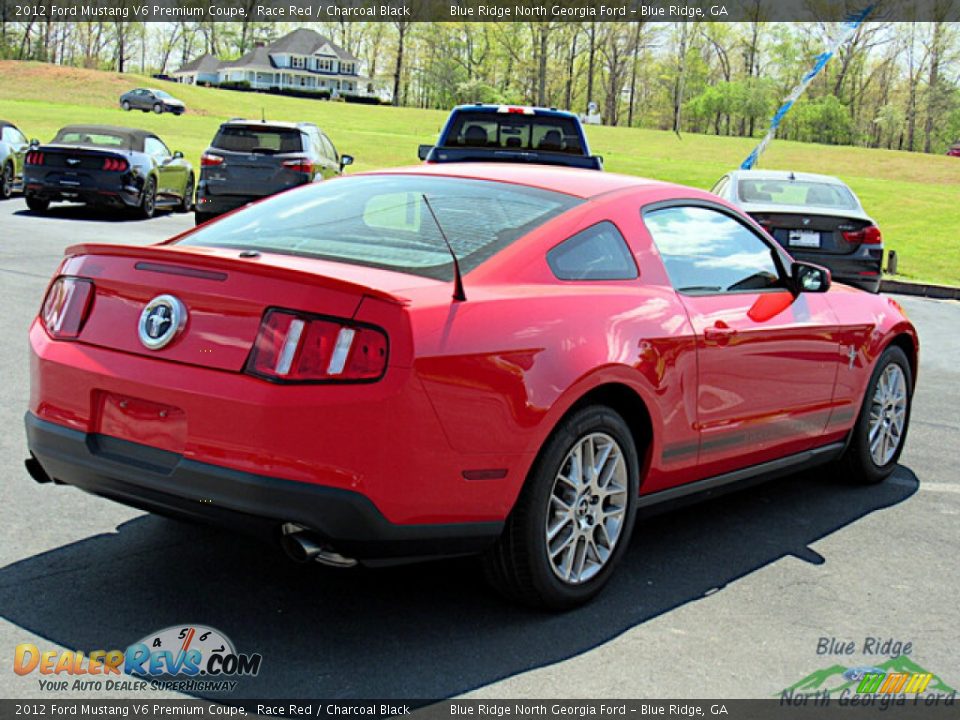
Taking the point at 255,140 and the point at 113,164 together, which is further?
the point at 113,164

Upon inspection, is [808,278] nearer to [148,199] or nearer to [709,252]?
[709,252]

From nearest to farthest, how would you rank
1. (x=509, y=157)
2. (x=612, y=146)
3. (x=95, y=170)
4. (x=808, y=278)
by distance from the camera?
(x=808, y=278), (x=509, y=157), (x=95, y=170), (x=612, y=146)

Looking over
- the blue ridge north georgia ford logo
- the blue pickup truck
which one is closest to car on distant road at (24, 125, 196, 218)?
the blue pickup truck

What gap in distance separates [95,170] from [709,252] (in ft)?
52.5

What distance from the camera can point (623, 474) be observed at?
14.7ft

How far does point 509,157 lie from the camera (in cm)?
1369

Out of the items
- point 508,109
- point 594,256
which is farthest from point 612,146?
point 594,256

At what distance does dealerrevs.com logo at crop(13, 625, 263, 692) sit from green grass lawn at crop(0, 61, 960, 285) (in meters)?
16.8

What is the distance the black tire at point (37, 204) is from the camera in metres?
19.7

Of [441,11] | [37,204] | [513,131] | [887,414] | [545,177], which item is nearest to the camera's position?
[545,177]

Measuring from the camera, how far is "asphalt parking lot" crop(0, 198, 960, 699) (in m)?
3.71

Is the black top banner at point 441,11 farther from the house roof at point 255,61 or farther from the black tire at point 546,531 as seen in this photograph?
the black tire at point 546,531

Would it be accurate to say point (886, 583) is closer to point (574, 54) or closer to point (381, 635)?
point (381, 635)

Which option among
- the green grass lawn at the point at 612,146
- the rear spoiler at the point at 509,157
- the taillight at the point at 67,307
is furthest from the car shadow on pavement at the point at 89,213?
the taillight at the point at 67,307
